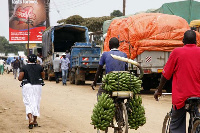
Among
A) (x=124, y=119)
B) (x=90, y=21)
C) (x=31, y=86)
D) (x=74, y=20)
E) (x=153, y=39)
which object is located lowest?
(x=124, y=119)

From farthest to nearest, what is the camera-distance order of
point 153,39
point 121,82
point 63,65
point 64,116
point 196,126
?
point 63,65, point 153,39, point 64,116, point 121,82, point 196,126

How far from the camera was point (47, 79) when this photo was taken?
32.6m

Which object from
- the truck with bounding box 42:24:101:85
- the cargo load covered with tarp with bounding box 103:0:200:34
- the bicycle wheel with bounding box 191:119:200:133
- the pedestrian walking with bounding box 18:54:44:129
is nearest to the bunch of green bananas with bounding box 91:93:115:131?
the bicycle wheel with bounding box 191:119:200:133

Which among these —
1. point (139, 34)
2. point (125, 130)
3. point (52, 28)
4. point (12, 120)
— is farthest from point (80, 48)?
point (125, 130)

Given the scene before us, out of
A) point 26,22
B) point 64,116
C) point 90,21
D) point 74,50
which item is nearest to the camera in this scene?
point 64,116

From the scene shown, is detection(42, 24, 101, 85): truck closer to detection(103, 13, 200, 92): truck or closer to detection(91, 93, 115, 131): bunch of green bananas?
detection(103, 13, 200, 92): truck

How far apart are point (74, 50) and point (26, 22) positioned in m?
42.3

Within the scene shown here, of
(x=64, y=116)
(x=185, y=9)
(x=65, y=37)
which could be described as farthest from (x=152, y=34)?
(x=65, y=37)

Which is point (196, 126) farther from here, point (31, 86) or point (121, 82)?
point (31, 86)

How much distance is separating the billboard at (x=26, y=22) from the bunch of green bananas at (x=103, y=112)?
195 ft

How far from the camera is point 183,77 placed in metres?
5.23

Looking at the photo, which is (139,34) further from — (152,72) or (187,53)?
(187,53)

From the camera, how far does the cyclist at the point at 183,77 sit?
5195 millimetres

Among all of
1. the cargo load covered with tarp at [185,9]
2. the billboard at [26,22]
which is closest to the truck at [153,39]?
the cargo load covered with tarp at [185,9]
